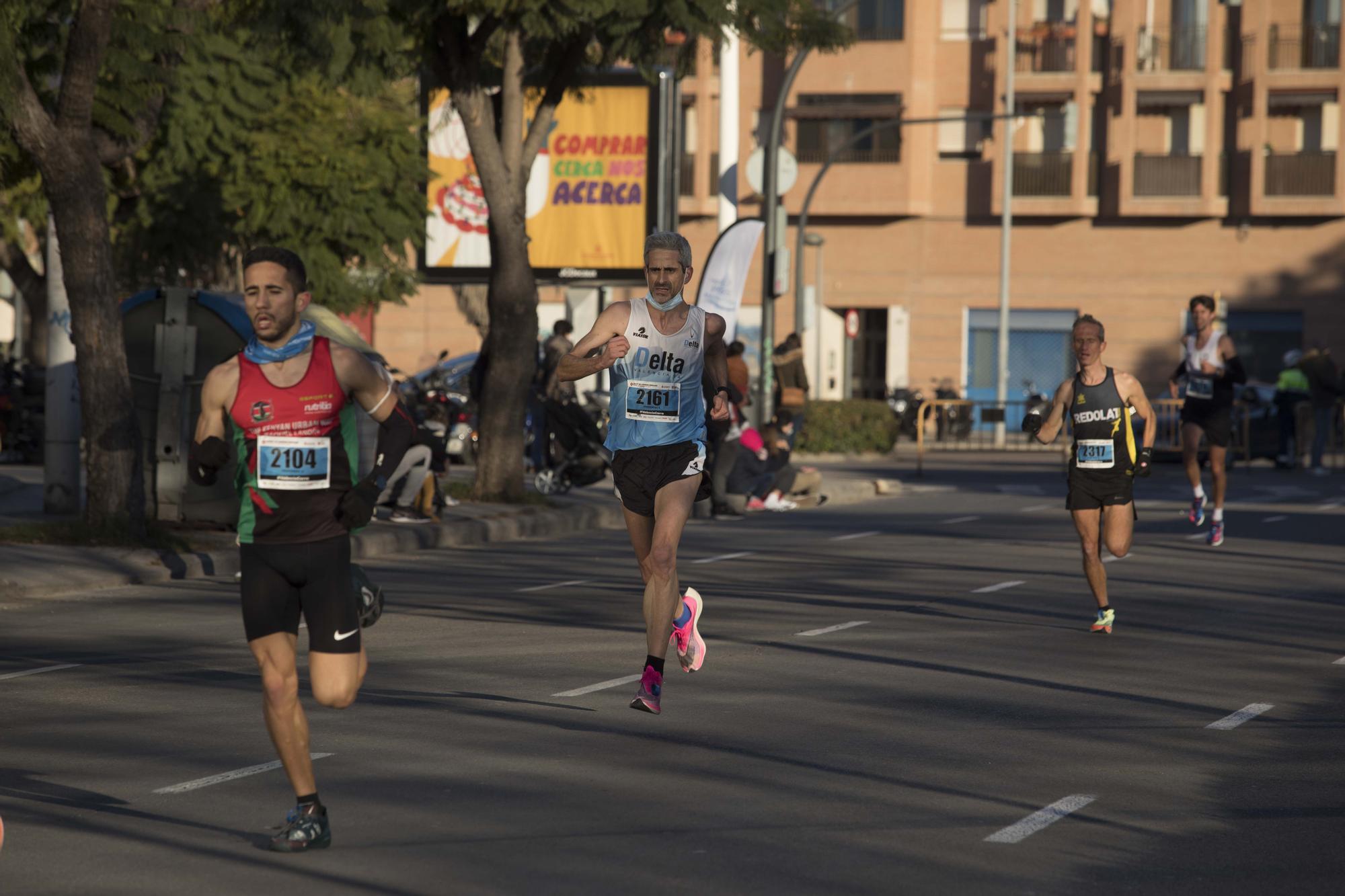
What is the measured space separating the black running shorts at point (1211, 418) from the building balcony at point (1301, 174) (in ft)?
106

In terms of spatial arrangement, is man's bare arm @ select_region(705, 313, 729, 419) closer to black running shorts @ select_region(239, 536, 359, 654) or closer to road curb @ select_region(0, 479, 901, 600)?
black running shorts @ select_region(239, 536, 359, 654)

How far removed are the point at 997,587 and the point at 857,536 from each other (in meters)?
4.82

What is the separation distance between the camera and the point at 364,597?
6.51 metres

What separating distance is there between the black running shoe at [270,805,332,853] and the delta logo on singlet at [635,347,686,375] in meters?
3.37

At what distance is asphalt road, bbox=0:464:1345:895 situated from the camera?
19.9ft

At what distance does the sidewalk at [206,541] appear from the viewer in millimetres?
14117

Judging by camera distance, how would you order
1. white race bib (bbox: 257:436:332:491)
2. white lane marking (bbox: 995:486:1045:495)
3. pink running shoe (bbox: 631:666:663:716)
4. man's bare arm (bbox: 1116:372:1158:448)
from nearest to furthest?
white race bib (bbox: 257:436:332:491) → pink running shoe (bbox: 631:666:663:716) → man's bare arm (bbox: 1116:372:1158:448) → white lane marking (bbox: 995:486:1045:495)

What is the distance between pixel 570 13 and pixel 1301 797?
1266cm

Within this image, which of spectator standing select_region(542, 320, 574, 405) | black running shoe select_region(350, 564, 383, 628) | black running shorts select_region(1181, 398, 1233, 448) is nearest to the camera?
black running shoe select_region(350, 564, 383, 628)

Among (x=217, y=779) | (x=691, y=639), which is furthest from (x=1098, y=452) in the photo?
(x=217, y=779)

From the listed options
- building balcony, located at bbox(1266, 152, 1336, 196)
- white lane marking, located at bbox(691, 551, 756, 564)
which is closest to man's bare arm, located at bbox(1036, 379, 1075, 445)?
white lane marking, located at bbox(691, 551, 756, 564)

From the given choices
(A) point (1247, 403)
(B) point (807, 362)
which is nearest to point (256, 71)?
(A) point (1247, 403)

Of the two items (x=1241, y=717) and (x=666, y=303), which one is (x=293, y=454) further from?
(x=1241, y=717)

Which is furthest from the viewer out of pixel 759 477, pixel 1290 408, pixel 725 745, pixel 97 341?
pixel 1290 408
